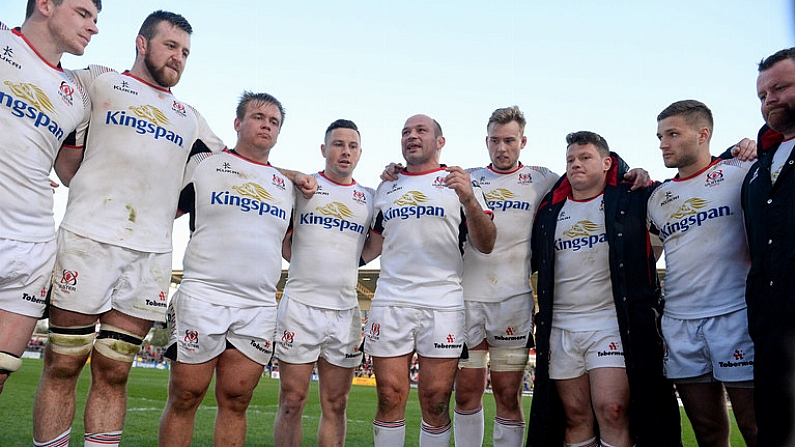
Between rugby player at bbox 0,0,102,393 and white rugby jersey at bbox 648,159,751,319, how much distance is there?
4.56m

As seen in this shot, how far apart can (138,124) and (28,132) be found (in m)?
0.78

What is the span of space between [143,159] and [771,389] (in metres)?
4.37

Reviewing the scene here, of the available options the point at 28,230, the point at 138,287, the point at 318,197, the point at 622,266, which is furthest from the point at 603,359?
the point at 28,230

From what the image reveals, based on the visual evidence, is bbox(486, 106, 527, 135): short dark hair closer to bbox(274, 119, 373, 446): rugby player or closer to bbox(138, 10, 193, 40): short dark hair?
bbox(274, 119, 373, 446): rugby player

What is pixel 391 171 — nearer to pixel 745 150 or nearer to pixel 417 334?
pixel 417 334

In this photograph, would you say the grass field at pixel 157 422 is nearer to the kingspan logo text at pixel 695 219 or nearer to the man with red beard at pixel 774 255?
the kingspan logo text at pixel 695 219

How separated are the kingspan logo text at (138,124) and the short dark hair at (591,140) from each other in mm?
3541

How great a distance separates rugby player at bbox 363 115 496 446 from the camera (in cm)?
532

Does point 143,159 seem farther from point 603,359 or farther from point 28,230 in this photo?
point 603,359

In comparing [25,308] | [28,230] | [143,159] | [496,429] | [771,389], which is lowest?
[496,429]

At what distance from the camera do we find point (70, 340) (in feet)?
13.0

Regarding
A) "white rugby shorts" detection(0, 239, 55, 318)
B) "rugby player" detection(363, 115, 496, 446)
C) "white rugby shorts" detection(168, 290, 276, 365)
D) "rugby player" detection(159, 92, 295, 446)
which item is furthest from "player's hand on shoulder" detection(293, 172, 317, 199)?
"white rugby shorts" detection(0, 239, 55, 318)

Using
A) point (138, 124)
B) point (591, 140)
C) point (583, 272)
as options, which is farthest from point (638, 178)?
point (138, 124)

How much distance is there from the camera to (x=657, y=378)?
5016 millimetres
